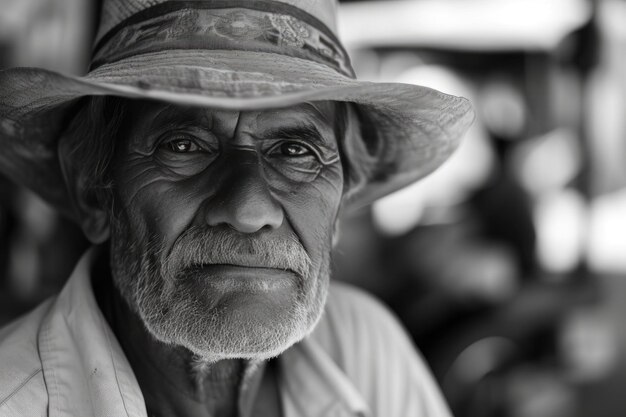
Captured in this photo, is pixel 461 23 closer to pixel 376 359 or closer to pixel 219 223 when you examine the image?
pixel 376 359

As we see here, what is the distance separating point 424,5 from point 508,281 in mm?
1894

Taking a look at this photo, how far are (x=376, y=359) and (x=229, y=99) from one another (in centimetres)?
109

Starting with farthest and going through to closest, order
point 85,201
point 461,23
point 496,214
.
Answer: point 461,23
point 496,214
point 85,201

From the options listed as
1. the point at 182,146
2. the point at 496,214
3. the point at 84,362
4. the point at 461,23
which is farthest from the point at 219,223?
the point at 461,23

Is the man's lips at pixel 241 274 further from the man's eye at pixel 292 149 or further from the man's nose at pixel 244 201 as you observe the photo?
the man's eye at pixel 292 149

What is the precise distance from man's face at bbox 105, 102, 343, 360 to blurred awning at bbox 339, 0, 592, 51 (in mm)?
3476

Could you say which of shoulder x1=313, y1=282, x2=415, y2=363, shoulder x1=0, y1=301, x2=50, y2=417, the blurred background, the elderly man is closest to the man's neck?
the elderly man

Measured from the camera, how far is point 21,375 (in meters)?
1.66

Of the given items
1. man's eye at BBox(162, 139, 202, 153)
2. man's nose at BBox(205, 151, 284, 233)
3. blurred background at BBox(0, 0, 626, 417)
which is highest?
man's eye at BBox(162, 139, 202, 153)

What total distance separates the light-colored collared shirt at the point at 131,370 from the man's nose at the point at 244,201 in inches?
15.8

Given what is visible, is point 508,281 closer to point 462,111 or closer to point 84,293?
point 462,111

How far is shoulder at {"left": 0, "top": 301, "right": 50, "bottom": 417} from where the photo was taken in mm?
1610

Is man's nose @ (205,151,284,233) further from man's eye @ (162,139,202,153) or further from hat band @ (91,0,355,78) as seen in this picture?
hat band @ (91,0,355,78)

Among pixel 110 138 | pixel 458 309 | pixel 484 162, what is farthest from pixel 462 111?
pixel 484 162
